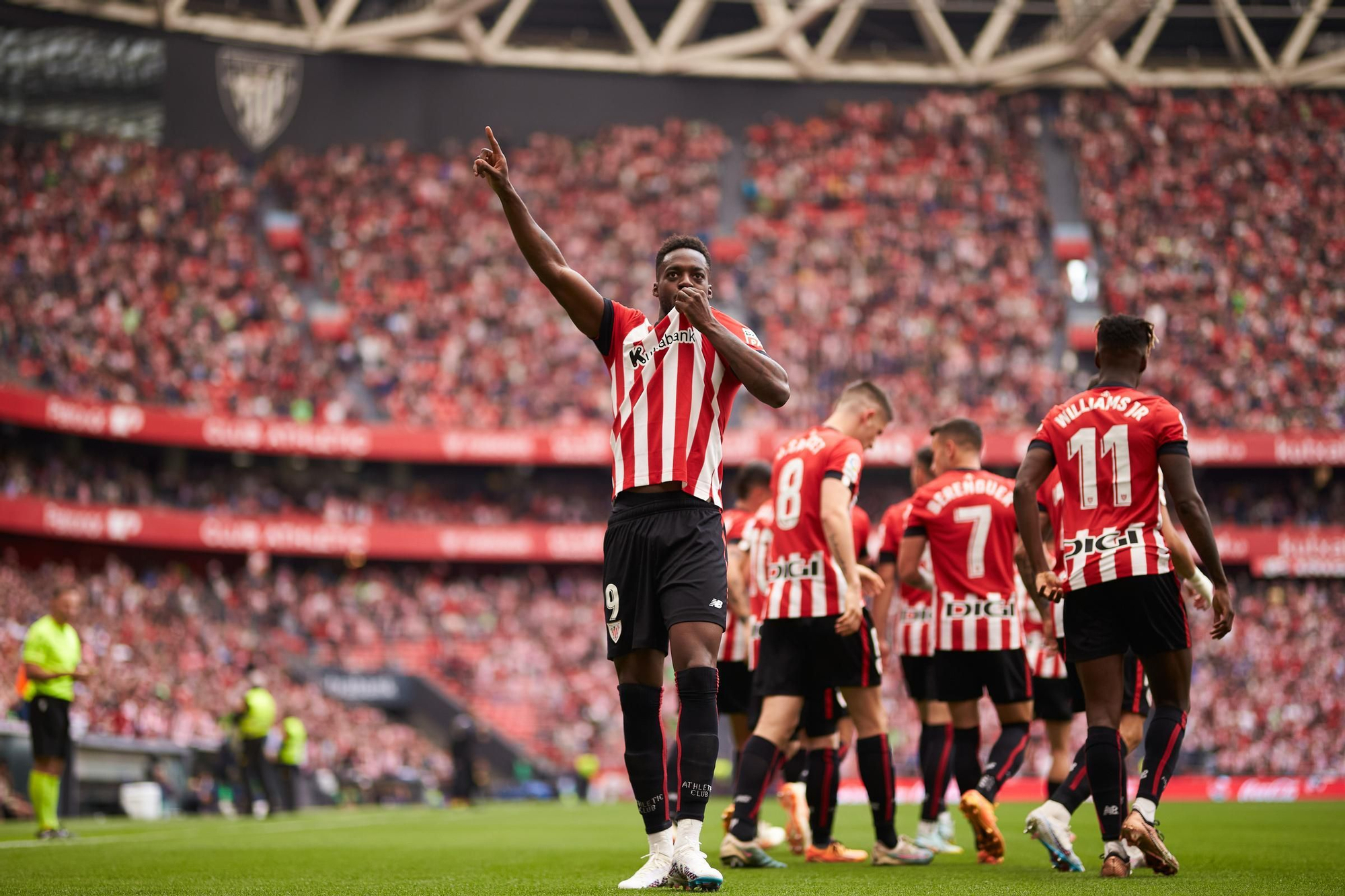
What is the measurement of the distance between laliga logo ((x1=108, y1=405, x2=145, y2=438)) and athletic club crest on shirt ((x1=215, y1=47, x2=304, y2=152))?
11124 mm

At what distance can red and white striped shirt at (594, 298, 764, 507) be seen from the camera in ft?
17.8

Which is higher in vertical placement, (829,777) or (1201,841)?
(829,777)

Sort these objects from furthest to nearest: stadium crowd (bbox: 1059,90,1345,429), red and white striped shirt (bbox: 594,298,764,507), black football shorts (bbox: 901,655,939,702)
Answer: stadium crowd (bbox: 1059,90,1345,429), black football shorts (bbox: 901,655,939,702), red and white striped shirt (bbox: 594,298,764,507)

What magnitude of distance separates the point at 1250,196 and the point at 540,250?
38.9 m

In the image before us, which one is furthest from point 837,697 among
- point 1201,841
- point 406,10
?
Result: point 406,10

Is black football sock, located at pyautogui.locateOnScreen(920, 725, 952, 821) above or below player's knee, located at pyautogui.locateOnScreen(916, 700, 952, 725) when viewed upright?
below

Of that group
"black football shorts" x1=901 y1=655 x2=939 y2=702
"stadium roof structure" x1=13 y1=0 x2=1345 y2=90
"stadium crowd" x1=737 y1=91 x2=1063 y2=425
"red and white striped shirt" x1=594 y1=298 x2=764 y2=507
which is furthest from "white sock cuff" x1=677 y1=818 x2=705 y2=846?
"stadium roof structure" x1=13 y1=0 x2=1345 y2=90

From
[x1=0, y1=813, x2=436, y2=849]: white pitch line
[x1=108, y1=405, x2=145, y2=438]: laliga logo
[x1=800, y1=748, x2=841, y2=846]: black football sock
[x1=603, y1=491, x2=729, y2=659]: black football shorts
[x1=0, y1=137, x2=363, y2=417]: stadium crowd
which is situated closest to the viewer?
[x1=603, y1=491, x2=729, y2=659]: black football shorts

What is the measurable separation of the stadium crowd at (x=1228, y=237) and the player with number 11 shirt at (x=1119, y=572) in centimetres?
3078

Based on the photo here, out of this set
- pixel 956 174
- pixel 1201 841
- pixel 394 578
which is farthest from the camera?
pixel 956 174

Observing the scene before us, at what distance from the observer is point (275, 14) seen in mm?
39406

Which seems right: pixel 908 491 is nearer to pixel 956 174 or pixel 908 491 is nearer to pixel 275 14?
pixel 956 174

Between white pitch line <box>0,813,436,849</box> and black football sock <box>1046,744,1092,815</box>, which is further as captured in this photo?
white pitch line <box>0,813,436,849</box>

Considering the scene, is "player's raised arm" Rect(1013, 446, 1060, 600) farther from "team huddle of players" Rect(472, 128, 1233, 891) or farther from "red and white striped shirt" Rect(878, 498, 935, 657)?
"red and white striped shirt" Rect(878, 498, 935, 657)
